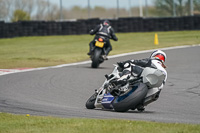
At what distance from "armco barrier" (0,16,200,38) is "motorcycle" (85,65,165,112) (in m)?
24.0

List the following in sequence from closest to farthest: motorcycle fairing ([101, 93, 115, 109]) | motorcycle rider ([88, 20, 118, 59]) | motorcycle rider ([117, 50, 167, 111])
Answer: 1. motorcycle rider ([117, 50, 167, 111])
2. motorcycle fairing ([101, 93, 115, 109])
3. motorcycle rider ([88, 20, 118, 59])

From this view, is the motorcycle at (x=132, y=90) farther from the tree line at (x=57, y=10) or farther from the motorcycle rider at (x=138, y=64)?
the tree line at (x=57, y=10)

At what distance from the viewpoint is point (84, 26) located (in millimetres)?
32594

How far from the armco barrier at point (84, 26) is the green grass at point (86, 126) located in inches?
990

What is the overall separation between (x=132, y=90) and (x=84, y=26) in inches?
1010

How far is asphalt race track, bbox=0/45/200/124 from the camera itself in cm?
736

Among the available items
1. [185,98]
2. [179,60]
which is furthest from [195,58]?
[185,98]

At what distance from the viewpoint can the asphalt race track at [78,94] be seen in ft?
24.2

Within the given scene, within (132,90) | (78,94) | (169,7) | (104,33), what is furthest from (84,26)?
(132,90)

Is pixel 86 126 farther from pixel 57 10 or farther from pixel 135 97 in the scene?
pixel 57 10

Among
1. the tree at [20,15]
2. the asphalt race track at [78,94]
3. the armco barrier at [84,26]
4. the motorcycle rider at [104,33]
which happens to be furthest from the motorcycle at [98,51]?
the tree at [20,15]

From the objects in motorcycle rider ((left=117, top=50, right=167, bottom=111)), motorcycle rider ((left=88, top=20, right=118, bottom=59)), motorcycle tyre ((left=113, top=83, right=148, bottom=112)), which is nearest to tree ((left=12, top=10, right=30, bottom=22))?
motorcycle rider ((left=88, top=20, right=118, bottom=59))

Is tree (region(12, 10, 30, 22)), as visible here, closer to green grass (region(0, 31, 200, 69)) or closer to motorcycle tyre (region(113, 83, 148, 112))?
green grass (region(0, 31, 200, 69))

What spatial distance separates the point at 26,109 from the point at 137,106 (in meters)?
1.90
